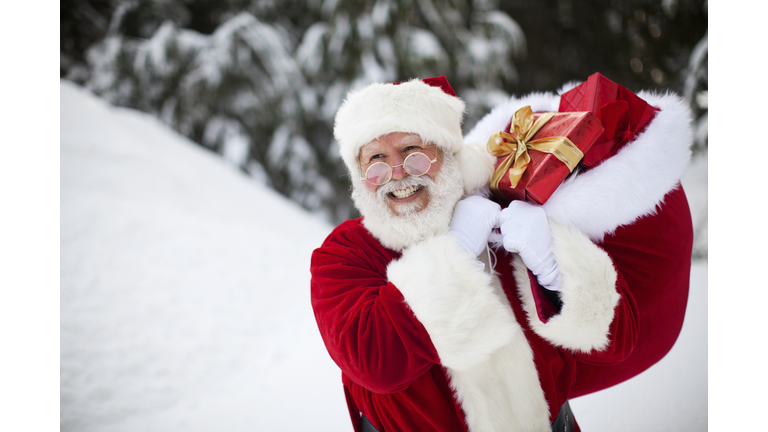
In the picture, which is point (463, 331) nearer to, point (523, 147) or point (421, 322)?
point (421, 322)

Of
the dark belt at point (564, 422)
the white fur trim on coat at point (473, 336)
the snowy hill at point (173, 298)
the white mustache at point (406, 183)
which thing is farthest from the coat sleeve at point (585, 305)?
the snowy hill at point (173, 298)

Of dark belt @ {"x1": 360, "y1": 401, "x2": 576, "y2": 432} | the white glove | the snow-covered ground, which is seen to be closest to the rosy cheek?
the white glove

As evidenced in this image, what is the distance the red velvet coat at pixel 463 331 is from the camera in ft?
3.09

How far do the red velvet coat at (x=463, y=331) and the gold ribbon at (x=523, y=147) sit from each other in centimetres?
20

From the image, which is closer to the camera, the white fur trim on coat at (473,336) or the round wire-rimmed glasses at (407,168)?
the white fur trim on coat at (473,336)

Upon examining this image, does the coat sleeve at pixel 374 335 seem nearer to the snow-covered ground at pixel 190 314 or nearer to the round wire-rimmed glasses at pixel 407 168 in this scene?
the round wire-rimmed glasses at pixel 407 168

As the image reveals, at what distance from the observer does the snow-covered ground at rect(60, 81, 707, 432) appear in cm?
188

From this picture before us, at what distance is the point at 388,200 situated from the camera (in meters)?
1.17

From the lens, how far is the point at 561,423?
1.18m

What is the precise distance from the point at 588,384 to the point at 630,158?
0.74m

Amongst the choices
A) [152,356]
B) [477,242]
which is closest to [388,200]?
[477,242]

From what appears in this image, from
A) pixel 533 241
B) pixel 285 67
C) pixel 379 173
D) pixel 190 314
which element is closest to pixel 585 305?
pixel 533 241

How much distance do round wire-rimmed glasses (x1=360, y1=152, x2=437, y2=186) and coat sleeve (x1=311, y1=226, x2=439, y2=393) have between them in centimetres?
30
